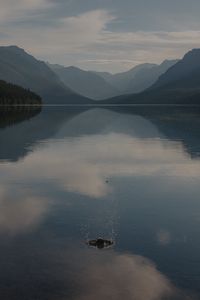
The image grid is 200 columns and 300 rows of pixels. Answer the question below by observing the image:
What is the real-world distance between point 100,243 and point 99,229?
10.3 feet

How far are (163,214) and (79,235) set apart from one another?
7621 mm

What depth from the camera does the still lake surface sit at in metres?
20.5

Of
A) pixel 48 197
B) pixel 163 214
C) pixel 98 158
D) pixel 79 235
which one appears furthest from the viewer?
pixel 98 158

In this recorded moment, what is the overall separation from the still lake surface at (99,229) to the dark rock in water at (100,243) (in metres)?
0.37

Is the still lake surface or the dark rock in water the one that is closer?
Answer: the still lake surface

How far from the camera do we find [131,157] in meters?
64.6

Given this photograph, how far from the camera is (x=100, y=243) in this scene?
1013 inches

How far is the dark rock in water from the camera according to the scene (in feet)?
83.6

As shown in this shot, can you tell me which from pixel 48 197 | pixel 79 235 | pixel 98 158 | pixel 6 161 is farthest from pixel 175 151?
pixel 79 235

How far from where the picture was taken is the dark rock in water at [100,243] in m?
25.5

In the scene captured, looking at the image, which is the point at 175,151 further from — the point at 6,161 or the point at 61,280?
the point at 61,280

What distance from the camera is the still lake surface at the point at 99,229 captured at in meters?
20.5

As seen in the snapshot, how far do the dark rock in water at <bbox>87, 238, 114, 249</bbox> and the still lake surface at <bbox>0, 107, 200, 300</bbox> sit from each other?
37cm

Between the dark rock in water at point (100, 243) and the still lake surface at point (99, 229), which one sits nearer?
the still lake surface at point (99, 229)
